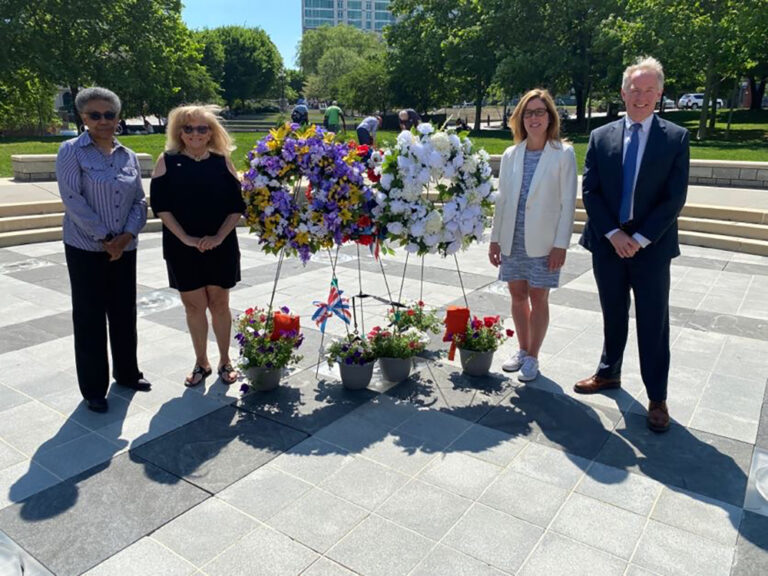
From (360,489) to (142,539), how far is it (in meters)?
0.96

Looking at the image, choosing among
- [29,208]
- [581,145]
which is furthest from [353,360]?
[581,145]

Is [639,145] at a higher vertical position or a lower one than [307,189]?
higher

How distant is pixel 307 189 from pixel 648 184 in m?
1.88

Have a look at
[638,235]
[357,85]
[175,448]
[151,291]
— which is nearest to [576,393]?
[638,235]

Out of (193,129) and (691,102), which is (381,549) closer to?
(193,129)

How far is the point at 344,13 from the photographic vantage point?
464 ft

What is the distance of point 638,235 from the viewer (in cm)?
323

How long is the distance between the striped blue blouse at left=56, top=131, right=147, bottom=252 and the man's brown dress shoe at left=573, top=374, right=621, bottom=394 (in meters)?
2.91

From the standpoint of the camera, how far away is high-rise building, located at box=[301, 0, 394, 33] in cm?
13862

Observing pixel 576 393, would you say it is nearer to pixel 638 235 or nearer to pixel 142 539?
pixel 638 235

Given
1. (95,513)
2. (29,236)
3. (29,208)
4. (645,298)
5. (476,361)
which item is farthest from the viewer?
(29,208)

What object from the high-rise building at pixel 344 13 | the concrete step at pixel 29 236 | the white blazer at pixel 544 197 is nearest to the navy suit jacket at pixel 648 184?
the white blazer at pixel 544 197

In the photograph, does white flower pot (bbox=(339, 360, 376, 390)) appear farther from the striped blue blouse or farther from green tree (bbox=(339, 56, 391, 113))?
green tree (bbox=(339, 56, 391, 113))

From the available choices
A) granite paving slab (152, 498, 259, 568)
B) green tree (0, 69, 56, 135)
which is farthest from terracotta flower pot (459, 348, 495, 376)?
green tree (0, 69, 56, 135)
